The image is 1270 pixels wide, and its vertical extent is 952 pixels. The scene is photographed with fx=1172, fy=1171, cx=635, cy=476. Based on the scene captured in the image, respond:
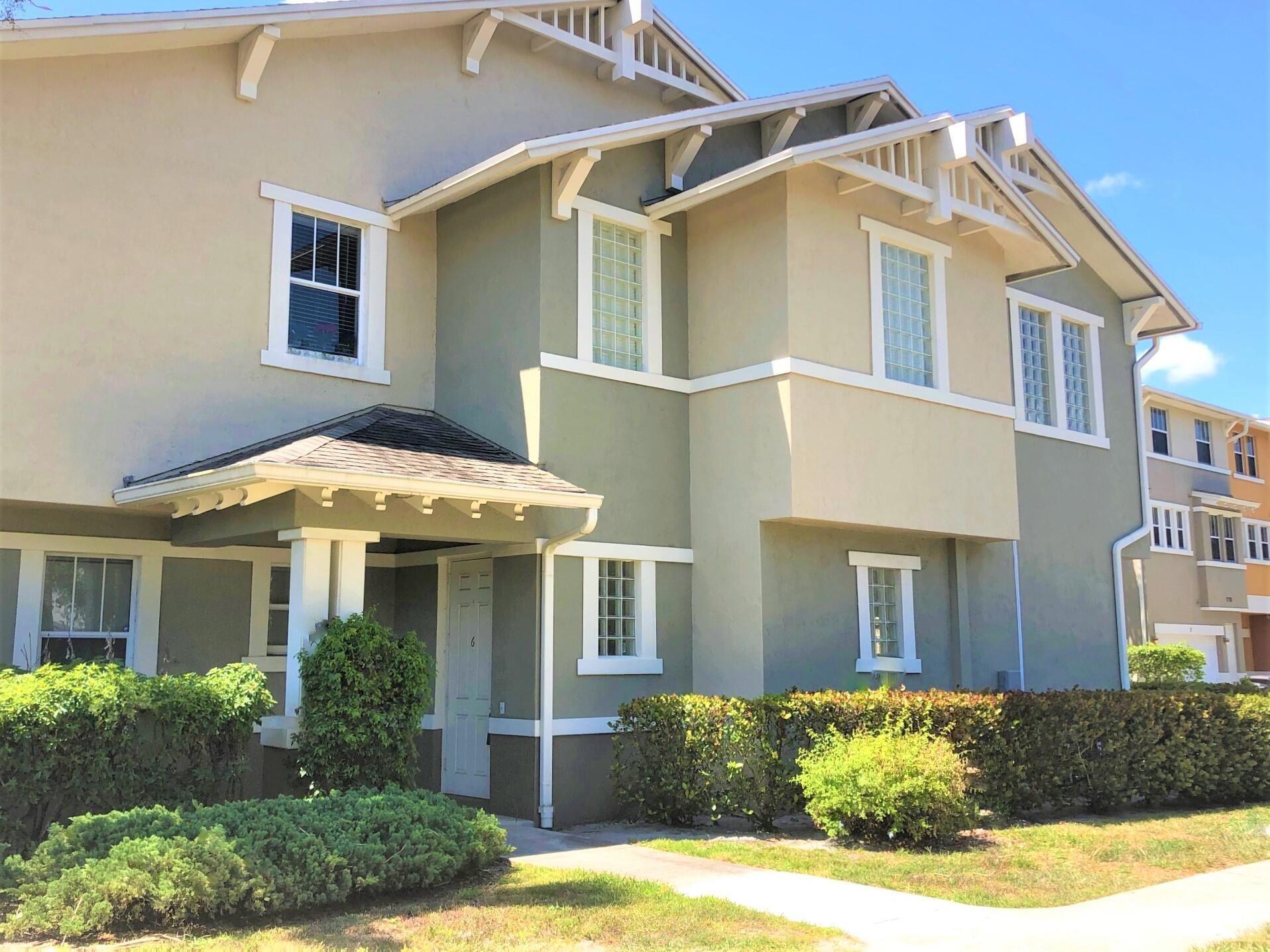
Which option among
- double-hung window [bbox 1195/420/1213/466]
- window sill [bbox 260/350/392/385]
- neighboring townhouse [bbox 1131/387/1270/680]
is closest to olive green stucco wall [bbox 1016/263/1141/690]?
window sill [bbox 260/350/392/385]

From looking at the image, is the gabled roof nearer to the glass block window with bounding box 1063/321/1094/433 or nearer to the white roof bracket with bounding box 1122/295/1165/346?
the glass block window with bounding box 1063/321/1094/433

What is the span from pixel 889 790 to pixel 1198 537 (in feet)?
93.4

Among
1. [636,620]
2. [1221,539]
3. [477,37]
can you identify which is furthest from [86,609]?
[1221,539]

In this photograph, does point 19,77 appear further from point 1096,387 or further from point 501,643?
point 1096,387

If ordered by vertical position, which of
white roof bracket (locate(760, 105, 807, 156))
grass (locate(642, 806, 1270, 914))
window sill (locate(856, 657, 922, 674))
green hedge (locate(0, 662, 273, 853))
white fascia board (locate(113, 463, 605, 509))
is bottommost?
grass (locate(642, 806, 1270, 914))

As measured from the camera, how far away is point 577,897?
8.27 meters

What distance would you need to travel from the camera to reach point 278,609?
12.6m

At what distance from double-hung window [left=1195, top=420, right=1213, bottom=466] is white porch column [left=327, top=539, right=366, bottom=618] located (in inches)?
1220

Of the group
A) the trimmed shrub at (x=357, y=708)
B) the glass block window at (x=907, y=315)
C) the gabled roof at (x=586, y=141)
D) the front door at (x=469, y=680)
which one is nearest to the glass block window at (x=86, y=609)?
the trimmed shrub at (x=357, y=708)

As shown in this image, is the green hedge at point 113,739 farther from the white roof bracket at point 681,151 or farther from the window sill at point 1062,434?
the window sill at point 1062,434

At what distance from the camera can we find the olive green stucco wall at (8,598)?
1093 cm

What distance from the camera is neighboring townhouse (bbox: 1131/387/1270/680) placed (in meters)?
33.0

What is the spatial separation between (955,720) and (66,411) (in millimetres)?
8918

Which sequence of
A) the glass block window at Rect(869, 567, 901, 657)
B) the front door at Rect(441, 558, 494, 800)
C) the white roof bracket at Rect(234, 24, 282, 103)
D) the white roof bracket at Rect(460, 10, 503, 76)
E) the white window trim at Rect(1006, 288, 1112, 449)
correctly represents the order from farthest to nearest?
1. the white window trim at Rect(1006, 288, 1112, 449)
2. the glass block window at Rect(869, 567, 901, 657)
3. the white roof bracket at Rect(460, 10, 503, 76)
4. the front door at Rect(441, 558, 494, 800)
5. the white roof bracket at Rect(234, 24, 282, 103)
